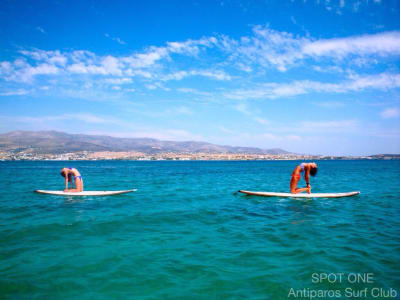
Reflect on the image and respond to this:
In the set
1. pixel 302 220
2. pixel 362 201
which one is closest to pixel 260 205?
pixel 302 220

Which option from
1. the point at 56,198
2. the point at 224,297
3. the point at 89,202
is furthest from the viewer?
the point at 56,198

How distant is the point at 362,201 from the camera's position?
858 inches

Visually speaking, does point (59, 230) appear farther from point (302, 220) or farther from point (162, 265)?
point (302, 220)

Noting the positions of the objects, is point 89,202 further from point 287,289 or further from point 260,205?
point 287,289

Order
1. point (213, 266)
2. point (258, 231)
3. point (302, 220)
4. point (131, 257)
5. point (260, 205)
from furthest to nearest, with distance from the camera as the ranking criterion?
point (260, 205)
point (302, 220)
point (258, 231)
point (131, 257)
point (213, 266)

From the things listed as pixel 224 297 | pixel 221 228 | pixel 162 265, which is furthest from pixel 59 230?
pixel 224 297

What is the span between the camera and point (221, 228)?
13.2 m

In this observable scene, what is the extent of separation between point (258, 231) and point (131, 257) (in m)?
6.25

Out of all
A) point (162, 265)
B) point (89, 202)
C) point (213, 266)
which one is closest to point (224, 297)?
point (213, 266)

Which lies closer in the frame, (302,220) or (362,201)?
(302,220)

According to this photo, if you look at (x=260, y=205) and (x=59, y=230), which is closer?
(x=59, y=230)

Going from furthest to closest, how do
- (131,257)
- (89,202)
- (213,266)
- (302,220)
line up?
(89,202), (302,220), (131,257), (213,266)

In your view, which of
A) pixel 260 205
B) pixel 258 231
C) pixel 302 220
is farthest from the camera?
pixel 260 205

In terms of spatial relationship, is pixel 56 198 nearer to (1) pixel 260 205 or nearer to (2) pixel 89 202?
(2) pixel 89 202
